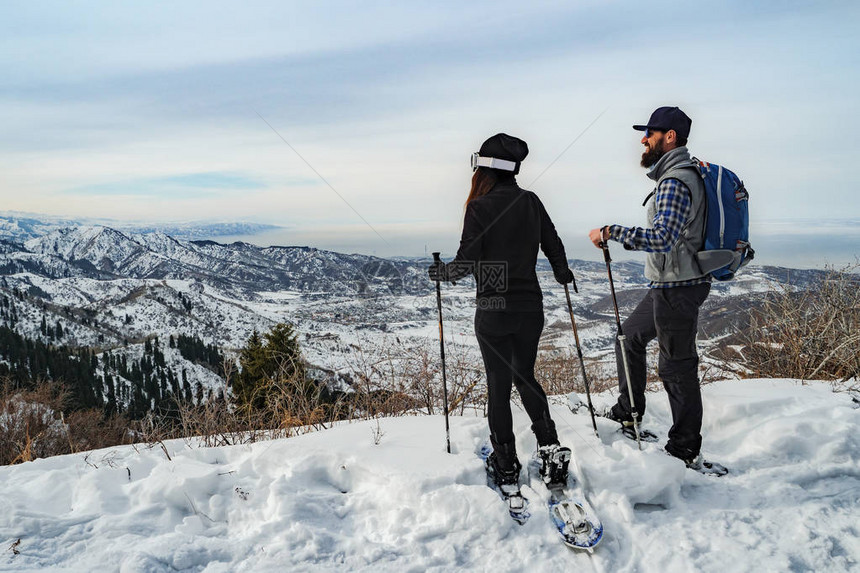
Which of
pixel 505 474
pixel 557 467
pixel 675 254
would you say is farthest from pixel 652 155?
pixel 505 474

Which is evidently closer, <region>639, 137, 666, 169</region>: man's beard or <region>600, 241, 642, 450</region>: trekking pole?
<region>639, 137, 666, 169</region>: man's beard

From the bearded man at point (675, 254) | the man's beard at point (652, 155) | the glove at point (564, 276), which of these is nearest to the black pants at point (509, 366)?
the glove at point (564, 276)

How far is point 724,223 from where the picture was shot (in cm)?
357

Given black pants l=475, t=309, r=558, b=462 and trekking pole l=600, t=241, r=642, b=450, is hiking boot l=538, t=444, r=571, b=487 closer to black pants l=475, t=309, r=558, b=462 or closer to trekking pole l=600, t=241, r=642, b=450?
black pants l=475, t=309, r=558, b=462

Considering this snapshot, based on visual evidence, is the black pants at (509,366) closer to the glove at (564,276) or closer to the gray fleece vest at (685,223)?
the glove at (564,276)

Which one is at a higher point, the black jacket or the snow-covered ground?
the black jacket

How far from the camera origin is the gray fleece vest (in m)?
3.57

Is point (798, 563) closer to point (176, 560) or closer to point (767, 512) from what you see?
point (767, 512)

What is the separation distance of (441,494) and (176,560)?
1.61m

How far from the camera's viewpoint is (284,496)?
3.27 m

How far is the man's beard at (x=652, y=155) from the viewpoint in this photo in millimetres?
3842

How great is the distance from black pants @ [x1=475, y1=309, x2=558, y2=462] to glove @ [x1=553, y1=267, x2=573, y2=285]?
55 cm

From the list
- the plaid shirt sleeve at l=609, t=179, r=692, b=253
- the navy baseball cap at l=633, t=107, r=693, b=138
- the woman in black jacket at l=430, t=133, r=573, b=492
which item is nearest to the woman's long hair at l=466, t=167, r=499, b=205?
the woman in black jacket at l=430, t=133, r=573, b=492

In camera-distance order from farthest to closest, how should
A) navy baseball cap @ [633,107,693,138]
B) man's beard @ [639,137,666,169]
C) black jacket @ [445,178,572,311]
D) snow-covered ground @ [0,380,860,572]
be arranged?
1. man's beard @ [639,137,666,169]
2. navy baseball cap @ [633,107,693,138]
3. black jacket @ [445,178,572,311]
4. snow-covered ground @ [0,380,860,572]
